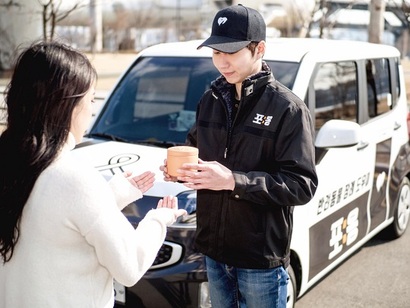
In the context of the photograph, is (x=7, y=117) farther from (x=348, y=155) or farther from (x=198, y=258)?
(x=348, y=155)

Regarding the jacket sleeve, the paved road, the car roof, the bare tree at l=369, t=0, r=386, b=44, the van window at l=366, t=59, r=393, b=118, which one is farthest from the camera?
the bare tree at l=369, t=0, r=386, b=44

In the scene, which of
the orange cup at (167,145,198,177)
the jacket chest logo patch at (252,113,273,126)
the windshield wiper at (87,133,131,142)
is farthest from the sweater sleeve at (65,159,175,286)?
the windshield wiper at (87,133,131,142)

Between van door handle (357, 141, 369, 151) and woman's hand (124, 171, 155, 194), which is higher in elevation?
woman's hand (124, 171, 155, 194)

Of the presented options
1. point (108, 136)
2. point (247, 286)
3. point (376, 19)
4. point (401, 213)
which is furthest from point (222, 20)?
point (376, 19)

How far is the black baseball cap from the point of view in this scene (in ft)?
7.92

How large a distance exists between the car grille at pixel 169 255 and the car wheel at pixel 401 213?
9.07 feet

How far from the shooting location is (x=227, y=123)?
2.48m

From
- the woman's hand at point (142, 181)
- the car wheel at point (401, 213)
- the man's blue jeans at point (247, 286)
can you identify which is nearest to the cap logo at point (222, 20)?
the woman's hand at point (142, 181)

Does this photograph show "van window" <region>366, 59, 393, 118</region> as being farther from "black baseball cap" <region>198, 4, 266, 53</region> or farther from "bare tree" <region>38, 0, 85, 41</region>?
"bare tree" <region>38, 0, 85, 41</region>

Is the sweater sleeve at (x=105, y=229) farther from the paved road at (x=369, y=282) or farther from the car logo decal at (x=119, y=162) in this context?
the paved road at (x=369, y=282)

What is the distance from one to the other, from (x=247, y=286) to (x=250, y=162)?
20.3 inches

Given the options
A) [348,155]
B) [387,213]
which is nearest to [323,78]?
[348,155]

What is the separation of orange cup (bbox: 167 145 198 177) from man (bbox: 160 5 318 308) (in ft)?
0.26

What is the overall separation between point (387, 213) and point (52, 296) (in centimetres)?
387
